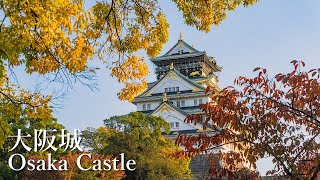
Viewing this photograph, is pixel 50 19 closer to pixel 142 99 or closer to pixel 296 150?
pixel 296 150

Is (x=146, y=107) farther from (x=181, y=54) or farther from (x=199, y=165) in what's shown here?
(x=199, y=165)

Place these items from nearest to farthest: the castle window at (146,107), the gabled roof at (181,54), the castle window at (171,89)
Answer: the castle window at (171,89) → the castle window at (146,107) → the gabled roof at (181,54)

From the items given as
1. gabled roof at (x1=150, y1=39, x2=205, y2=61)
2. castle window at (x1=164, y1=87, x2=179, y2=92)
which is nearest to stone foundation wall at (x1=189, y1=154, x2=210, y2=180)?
castle window at (x1=164, y1=87, x2=179, y2=92)

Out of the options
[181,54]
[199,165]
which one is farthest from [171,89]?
[199,165]

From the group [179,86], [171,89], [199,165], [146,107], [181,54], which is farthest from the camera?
[181,54]

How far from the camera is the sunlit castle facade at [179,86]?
41.0 metres

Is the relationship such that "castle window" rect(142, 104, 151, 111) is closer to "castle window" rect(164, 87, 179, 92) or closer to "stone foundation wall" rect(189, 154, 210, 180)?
"castle window" rect(164, 87, 179, 92)

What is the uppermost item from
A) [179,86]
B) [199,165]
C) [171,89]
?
[179,86]

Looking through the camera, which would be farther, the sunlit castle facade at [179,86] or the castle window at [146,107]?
the castle window at [146,107]

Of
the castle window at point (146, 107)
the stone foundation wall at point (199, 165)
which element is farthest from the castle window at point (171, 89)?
the stone foundation wall at point (199, 165)

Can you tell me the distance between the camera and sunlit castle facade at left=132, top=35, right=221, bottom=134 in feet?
135

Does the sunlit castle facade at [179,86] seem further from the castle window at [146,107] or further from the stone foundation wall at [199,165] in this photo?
the stone foundation wall at [199,165]

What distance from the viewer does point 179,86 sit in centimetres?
4416

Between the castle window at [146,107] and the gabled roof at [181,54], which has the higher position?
the gabled roof at [181,54]
